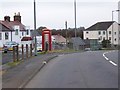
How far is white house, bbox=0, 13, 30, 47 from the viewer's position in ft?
261

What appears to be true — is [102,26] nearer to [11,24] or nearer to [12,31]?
[11,24]

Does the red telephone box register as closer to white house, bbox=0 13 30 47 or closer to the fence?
the fence

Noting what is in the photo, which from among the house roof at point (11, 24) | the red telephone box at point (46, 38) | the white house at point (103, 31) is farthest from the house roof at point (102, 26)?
the red telephone box at point (46, 38)

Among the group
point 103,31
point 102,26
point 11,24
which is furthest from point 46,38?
point 102,26

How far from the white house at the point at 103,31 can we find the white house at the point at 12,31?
49.6 meters

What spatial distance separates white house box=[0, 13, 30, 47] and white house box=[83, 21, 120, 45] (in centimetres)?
4963

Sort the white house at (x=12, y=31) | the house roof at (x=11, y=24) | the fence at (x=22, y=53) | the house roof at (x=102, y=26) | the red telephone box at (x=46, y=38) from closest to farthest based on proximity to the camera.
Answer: the fence at (x=22, y=53), the red telephone box at (x=46, y=38), the white house at (x=12, y=31), the house roof at (x=11, y=24), the house roof at (x=102, y=26)

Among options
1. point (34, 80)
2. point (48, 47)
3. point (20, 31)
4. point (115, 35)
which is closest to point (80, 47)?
point (20, 31)

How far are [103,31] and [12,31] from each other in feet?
194

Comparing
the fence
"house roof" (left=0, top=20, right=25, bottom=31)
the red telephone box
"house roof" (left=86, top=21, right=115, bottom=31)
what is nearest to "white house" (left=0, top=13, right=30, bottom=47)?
"house roof" (left=0, top=20, right=25, bottom=31)

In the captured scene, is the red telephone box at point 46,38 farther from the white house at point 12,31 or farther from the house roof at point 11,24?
the house roof at point 11,24

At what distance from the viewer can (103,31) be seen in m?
135

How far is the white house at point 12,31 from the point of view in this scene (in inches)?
3129

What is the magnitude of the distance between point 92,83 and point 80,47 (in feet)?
216
